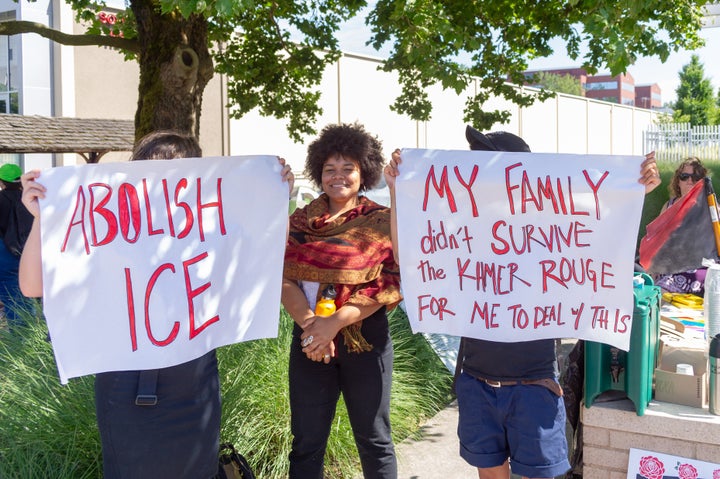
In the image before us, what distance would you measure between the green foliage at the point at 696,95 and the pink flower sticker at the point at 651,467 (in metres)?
45.6

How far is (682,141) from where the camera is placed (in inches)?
784

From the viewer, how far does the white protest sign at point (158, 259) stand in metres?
2.45

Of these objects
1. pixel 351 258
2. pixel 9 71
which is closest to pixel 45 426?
pixel 351 258

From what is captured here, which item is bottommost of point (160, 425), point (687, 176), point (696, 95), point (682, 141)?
point (160, 425)

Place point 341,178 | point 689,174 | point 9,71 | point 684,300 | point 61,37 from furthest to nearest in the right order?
point 9,71
point 61,37
point 689,174
point 684,300
point 341,178

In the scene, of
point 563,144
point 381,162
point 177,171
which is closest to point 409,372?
point 381,162

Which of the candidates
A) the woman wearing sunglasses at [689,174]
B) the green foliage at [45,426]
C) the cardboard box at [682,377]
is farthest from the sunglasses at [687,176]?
the green foliage at [45,426]

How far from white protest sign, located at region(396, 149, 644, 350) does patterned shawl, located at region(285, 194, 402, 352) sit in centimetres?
25

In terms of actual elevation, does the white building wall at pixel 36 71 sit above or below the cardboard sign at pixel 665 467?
above

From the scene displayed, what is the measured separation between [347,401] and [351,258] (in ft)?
2.01

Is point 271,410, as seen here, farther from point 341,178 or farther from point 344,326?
point 341,178

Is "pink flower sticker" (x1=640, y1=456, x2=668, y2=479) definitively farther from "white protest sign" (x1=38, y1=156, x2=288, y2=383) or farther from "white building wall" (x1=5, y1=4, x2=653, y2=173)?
"white building wall" (x1=5, y1=4, x2=653, y2=173)

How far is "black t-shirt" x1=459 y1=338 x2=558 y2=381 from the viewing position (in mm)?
2779

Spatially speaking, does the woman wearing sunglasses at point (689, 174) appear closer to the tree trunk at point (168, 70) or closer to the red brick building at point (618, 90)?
the tree trunk at point (168, 70)
